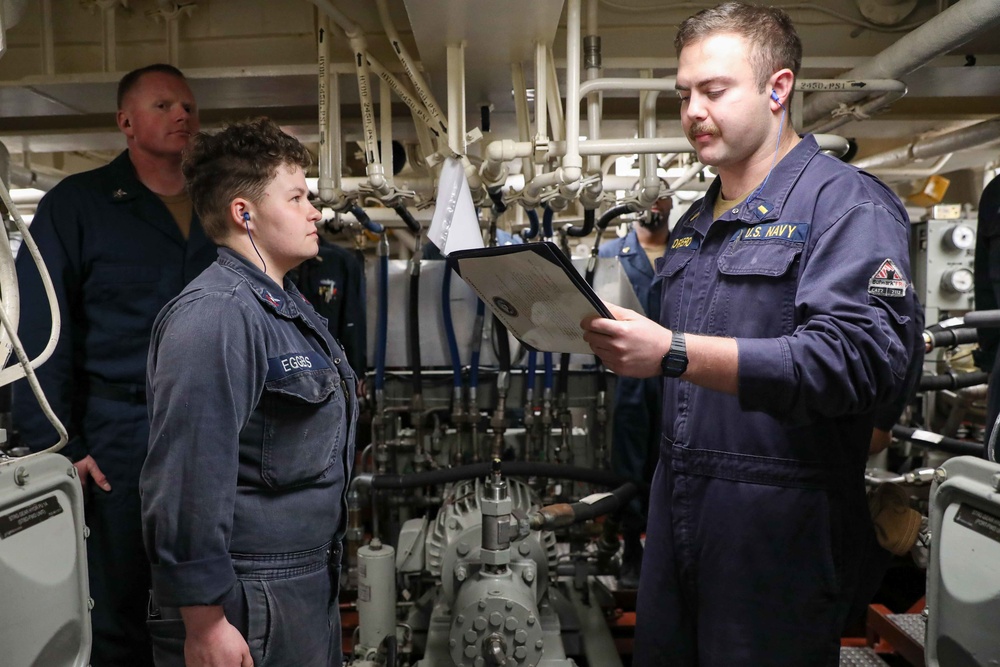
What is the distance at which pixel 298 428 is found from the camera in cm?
133

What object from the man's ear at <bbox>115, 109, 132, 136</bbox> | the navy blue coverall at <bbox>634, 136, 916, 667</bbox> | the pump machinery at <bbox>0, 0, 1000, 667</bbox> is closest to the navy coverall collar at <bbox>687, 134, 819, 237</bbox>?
the navy blue coverall at <bbox>634, 136, 916, 667</bbox>

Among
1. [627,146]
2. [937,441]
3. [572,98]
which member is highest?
[572,98]

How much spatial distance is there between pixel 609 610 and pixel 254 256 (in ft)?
7.09

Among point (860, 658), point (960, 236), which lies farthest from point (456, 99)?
point (960, 236)

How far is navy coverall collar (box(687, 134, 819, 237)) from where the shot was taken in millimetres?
1325

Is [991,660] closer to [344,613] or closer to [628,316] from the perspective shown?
[628,316]

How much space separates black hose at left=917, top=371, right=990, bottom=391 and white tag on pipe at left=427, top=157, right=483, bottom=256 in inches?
67.3

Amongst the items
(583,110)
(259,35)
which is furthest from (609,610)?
(259,35)

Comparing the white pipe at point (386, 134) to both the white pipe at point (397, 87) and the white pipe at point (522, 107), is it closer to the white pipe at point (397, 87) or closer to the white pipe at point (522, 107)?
the white pipe at point (397, 87)

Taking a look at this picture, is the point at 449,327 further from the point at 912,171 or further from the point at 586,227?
the point at 912,171

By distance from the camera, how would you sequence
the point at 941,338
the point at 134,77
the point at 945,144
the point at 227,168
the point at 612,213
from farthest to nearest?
1. the point at 945,144
2. the point at 612,213
3. the point at 134,77
4. the point at 941,338
5. the point at 227,168

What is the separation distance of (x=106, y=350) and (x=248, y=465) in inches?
37.7

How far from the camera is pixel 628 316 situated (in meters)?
1.18

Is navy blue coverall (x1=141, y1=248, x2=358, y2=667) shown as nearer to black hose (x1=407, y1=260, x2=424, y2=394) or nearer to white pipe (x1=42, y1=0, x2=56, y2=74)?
black hose (x1=407, y1=260, x2=424, y2=394)
